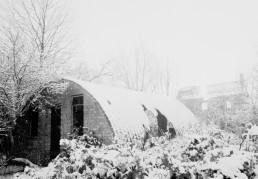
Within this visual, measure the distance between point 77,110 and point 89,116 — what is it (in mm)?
1793

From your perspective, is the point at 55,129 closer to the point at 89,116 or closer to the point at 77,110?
the point at 77,110

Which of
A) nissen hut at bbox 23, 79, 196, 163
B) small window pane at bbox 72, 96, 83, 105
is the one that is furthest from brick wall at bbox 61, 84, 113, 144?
small window pane at bbox 72, 96, 83, 105

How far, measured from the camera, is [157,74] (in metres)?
42.9

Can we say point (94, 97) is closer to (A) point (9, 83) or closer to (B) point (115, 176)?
(A) point (9, 83)

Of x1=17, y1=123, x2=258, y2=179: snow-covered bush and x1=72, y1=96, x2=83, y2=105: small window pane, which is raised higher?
x1=72, y1=96, x2=83, y2=105: small window pane

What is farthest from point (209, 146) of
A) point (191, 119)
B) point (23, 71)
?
point (191, 119)

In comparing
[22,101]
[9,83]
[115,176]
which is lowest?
[115,176]

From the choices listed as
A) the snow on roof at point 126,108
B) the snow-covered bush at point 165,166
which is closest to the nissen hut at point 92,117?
the snow on roof at point 126,108

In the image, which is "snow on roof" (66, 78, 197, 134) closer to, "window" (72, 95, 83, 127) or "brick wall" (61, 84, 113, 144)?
"brick wall" (61, 84, 113, 144)

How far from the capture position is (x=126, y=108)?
13344 millimetres

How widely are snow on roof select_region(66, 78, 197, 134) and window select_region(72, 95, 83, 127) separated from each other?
2.89 feet

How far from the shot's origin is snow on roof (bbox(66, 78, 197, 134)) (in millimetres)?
11844

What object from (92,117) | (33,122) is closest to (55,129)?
(33,122)

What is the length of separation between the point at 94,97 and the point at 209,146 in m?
7.34
